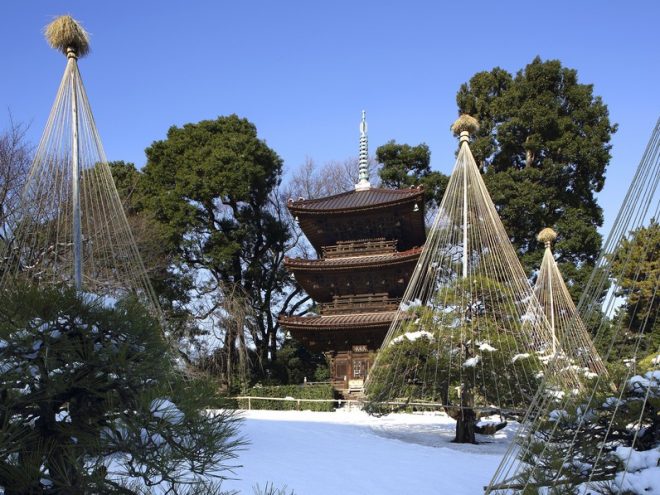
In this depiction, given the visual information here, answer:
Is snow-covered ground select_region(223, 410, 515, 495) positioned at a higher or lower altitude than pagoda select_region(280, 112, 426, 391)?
lower

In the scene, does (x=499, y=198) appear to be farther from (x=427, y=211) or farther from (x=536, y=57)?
(x=536, y=57)

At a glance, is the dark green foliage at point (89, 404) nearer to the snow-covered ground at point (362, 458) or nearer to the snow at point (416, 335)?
the snow-covered ground at point (362, 458)

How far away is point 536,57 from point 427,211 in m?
7.06

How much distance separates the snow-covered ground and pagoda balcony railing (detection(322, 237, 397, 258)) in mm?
6429

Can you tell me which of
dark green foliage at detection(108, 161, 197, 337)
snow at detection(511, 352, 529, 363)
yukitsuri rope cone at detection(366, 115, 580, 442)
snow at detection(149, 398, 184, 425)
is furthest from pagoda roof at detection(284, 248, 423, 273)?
snow at detection(149, 398, 184, 425)

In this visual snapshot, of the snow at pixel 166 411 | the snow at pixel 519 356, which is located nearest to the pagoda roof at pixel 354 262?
the snow at pixel 519 356

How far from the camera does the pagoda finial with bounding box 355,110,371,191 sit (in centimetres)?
1939

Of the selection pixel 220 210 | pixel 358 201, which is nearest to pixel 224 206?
pixel 220 210

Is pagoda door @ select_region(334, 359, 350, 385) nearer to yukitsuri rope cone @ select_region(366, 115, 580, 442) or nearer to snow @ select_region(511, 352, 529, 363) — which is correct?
yukitsuri rope cone @ select_region(366, 115, 580, 442)

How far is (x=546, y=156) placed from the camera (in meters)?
19.8

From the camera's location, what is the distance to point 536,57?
20250 mm

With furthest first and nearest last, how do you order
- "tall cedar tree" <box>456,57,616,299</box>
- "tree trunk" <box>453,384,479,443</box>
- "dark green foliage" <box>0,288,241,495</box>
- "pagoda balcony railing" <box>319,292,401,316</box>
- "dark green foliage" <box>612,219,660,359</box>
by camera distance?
"tall cedar tree" <box>456,57,616,299</box>
"pagoda balcony railing" <box>319,292,401,316</box>
"tree trunk" <box>453,384,479,443</box>
"dark green foliage" <box>612,219,660,359</box>
"dark green foliage" <box>0,288,241,495</box>

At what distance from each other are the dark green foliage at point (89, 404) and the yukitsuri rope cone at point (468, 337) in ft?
23.4

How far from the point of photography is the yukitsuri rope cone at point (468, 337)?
902cm
